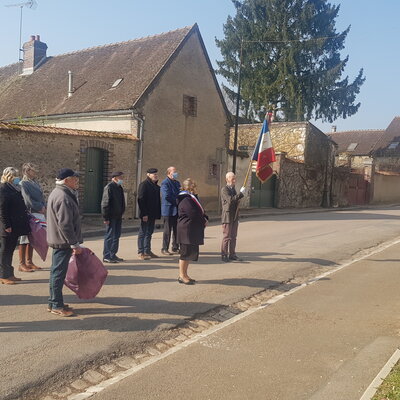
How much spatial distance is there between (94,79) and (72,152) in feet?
22.3

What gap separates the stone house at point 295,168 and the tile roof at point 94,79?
6.94 metres

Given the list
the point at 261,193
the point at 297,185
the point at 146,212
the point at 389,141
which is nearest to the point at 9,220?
the point at 146,212

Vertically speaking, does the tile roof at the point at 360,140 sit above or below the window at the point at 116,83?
above

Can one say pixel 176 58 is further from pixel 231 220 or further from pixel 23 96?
pixel 231 220

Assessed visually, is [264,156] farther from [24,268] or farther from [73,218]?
[73,218]

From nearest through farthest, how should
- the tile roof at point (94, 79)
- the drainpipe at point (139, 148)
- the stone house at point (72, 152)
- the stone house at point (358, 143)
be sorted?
1. the stone house at point (72, 152)
2. the drainpipe at point (139, 148)
3. the tile roof at point (94, 79)
4. the stone house at point (358, 143)

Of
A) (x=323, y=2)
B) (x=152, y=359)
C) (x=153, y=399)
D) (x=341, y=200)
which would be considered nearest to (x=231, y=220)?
(x=152, y=359)

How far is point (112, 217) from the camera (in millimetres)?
8531

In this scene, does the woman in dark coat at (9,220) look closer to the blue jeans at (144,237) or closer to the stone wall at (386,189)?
the blue jeans at (144,237)

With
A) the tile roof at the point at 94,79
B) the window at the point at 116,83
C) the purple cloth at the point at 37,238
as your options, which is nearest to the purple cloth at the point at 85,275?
the purple cloth at the point at 37,238

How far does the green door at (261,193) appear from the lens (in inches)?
956

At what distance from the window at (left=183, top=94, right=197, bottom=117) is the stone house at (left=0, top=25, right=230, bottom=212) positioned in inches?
1.6

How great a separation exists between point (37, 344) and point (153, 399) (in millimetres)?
1583

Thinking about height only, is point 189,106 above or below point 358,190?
above
